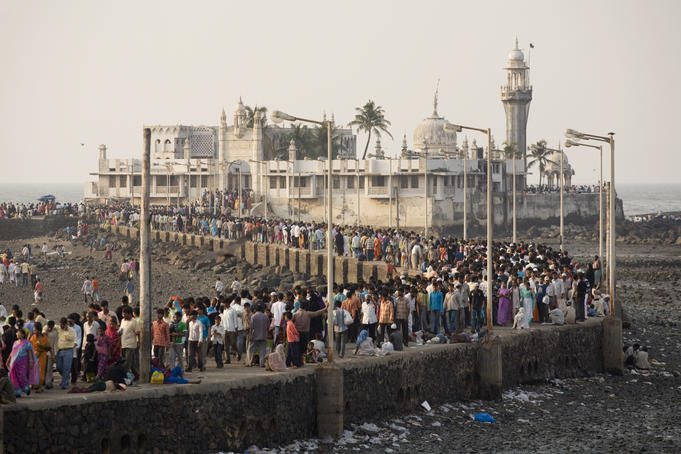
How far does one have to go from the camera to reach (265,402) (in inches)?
816

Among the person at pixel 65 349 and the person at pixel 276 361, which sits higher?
the person at pixel 65 349

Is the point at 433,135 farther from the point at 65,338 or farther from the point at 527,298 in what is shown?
the point at 65,338

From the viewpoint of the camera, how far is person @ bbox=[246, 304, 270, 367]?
73.4 ft

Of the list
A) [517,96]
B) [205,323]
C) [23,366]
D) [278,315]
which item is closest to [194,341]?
[205,323]

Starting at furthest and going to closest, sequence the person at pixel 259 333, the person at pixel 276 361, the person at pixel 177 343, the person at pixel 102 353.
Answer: the person at pixel 259 333, the person at pixel 276 361, the person at pixel 177 343, the person at pixel 102 353

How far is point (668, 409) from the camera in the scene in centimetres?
2733

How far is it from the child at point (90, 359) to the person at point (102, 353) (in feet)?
0.31

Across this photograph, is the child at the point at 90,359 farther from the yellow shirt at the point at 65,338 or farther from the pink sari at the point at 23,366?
the pink sari at the point at 23,366

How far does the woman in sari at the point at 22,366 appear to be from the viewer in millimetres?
17906

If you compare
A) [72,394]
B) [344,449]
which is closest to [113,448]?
[72,394]

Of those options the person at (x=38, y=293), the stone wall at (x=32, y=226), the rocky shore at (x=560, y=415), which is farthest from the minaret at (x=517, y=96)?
the person at (x=38, y=293)

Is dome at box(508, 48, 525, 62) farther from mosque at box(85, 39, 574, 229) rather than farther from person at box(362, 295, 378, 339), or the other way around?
person at box(362, 295, 378, 339)

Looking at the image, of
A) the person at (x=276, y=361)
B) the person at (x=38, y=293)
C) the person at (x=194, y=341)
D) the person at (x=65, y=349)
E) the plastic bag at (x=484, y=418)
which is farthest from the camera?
the person at (x=38, y=293)

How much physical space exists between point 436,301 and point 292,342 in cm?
599
